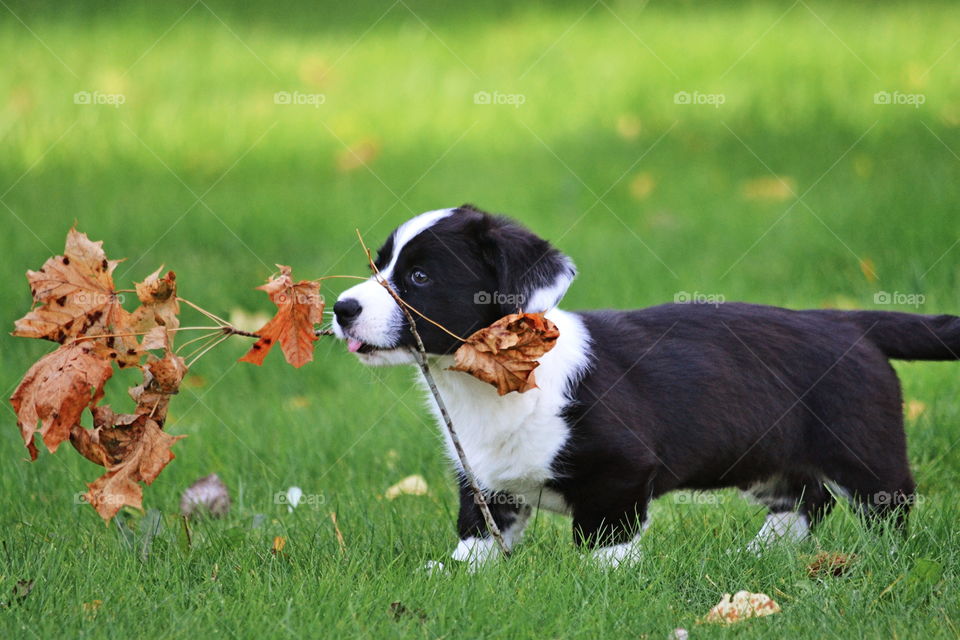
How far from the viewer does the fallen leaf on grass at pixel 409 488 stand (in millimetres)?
3930

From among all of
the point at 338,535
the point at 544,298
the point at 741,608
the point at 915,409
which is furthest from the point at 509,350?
the point at 915,409

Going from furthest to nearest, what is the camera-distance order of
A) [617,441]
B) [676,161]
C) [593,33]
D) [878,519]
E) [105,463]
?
[593,33]
[676,161]
[878,519]
[617,441]
[105,463]

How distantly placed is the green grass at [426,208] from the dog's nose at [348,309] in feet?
2.04

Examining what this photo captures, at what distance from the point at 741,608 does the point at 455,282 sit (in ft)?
3.71

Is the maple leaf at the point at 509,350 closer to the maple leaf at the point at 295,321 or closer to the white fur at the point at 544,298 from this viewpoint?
the white fur at the point at 544,298

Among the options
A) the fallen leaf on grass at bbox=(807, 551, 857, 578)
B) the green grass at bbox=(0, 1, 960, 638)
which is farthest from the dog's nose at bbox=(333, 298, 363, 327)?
the fallen leaf on grass at bbox=(807, 551, 857, 578)

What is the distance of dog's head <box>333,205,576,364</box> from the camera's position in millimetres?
3020

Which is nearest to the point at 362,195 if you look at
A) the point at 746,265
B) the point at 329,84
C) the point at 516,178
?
the point at 516,178

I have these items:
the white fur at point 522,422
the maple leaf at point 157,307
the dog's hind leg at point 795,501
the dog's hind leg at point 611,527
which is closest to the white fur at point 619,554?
the dog's hind leg at point 611,527

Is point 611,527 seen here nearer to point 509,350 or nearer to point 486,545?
point 486,545

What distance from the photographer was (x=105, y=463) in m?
2.82

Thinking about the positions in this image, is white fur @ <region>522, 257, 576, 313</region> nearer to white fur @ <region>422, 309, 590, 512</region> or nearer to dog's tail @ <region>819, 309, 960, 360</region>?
white fur @ <region>422, 309, 590, 512</region>

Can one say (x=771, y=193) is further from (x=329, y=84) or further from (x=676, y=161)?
(x=329, y=84)

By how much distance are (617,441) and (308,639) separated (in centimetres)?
105
